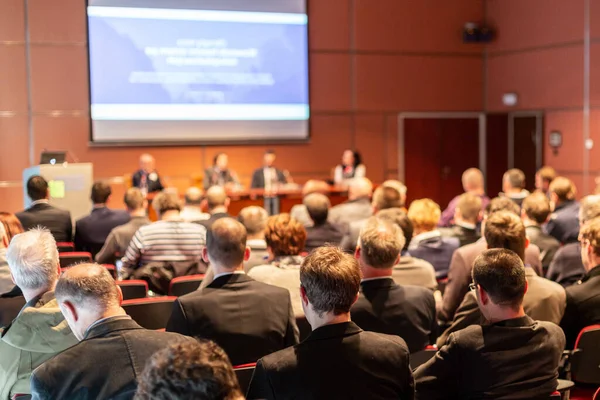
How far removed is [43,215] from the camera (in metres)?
6.62

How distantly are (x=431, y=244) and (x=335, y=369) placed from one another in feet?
9.61

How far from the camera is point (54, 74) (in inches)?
406

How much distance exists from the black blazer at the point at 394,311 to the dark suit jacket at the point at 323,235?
2.46m

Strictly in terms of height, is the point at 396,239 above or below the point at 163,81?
below

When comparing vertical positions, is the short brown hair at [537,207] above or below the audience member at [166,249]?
above

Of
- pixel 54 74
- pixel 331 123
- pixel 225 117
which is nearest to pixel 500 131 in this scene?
pixel 331 123

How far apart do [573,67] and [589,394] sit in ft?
29.1

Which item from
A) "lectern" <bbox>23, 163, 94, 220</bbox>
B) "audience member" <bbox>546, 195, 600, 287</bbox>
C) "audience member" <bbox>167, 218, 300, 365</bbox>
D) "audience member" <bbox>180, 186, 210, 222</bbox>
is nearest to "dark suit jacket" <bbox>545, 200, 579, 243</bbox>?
"audience member" <bbox>546, 195, 600, 287</bbox>

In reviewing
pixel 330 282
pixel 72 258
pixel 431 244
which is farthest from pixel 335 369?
pixel 72 258

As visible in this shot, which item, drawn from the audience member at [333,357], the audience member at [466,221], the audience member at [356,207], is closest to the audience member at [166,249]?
the audience member at [466,221]

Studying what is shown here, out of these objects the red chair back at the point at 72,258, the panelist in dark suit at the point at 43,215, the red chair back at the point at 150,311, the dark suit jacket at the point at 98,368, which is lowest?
the red chair back at the point at 150,311

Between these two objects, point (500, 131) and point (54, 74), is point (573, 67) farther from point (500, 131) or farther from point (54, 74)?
point (54, 74)

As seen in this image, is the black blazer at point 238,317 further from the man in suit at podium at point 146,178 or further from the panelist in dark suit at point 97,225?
the man in suit at podium at point 146,178

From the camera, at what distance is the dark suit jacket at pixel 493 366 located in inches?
103
